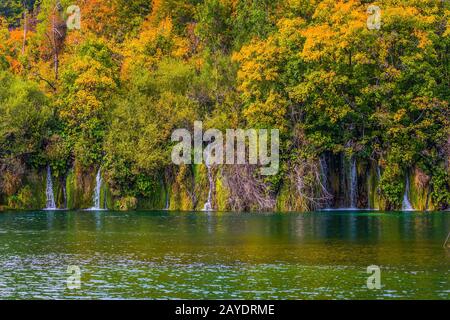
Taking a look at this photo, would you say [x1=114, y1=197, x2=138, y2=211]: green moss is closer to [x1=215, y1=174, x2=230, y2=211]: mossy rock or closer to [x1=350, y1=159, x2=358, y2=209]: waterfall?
[x1=215, y1=174, x2=230, y2=211]: mossy rock

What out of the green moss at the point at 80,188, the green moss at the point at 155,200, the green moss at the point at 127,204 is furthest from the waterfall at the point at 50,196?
the green moss at the point at 155,200

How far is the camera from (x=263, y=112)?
7300 centimetres

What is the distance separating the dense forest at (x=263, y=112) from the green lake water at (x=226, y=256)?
9151mm

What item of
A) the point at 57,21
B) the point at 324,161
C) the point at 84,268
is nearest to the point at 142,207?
the point at 324,161

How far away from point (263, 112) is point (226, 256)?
32.8m

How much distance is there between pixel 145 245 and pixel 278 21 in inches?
1433

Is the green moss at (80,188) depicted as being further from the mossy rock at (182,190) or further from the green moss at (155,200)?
the mossy rock at (182,190)

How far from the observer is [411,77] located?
7194 cm

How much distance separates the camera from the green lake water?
32406 millimetres

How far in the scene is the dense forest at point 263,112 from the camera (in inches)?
2813

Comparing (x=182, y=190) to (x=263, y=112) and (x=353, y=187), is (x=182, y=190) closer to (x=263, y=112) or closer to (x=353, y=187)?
(x=263, y=112)

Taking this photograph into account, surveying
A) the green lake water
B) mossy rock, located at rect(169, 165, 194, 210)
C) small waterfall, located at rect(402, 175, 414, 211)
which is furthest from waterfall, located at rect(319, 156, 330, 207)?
mossy rock, located at rect(169, 165, 194, 210)

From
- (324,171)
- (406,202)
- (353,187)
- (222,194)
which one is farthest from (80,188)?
(406,202)
